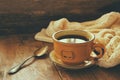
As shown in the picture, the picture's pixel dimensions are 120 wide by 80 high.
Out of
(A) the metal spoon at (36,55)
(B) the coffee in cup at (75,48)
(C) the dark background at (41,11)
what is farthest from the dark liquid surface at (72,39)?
(C) the dark background at (41,11)

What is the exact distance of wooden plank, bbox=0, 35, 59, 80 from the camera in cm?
72

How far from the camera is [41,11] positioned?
1.06 metres

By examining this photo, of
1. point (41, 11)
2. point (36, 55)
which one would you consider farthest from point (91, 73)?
point (41, 11)

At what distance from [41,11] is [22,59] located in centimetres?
30

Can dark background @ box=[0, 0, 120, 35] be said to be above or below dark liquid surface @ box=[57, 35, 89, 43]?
below

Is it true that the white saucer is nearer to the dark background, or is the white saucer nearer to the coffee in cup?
the coffee in cup

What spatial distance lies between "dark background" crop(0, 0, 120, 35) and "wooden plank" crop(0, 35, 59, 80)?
0.21 feet

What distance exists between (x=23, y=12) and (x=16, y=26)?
0.21 feet

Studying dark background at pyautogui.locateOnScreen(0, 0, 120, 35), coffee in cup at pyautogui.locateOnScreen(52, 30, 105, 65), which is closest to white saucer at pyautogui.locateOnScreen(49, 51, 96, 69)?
coffee in cup at pyautogui.locateOnScreen(52, 30, 105, 65)

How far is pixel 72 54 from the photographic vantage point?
70 cm

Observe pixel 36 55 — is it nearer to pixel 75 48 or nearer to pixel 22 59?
pixel 22 59

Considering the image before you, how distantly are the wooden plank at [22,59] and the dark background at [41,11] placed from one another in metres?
0.06

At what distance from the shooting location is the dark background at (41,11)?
1.04 m

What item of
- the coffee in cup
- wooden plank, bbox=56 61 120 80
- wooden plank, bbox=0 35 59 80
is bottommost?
wooden plank, bbox=0 35 59 80
